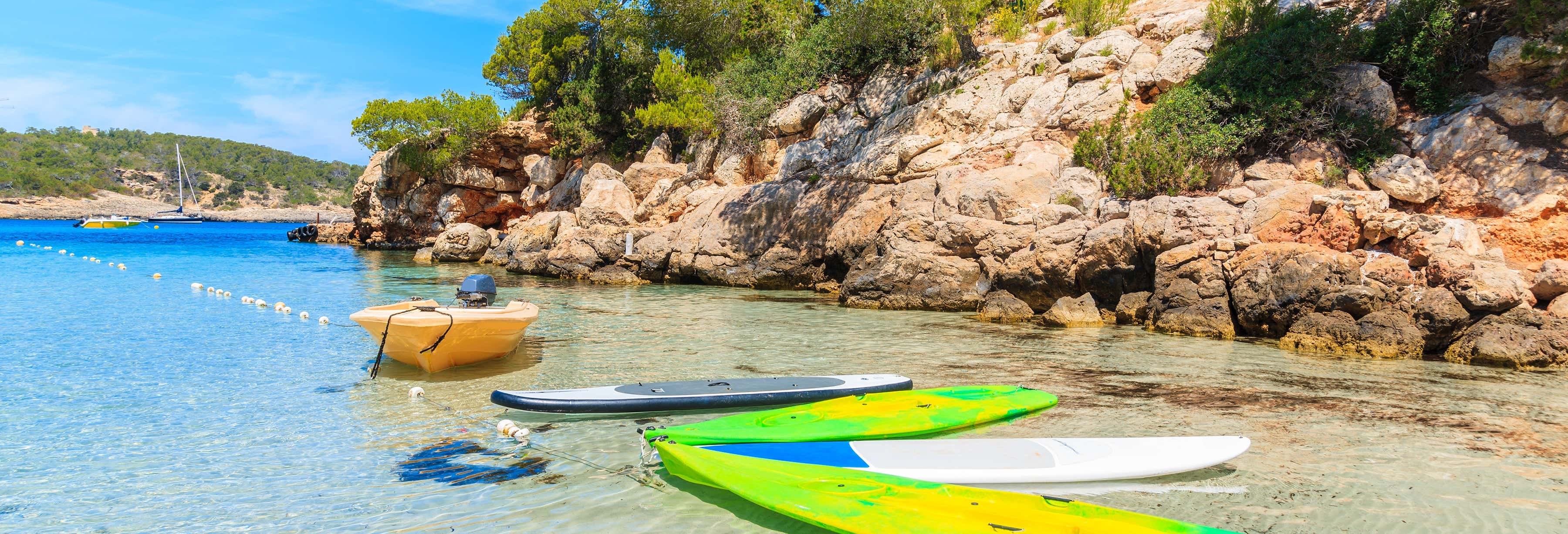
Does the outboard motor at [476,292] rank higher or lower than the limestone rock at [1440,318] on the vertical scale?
lower

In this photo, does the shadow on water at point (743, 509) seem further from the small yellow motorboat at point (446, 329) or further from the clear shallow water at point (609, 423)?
the small yellow motorboat at point (446, 329)

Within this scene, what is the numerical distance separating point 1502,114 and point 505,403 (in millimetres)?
15552

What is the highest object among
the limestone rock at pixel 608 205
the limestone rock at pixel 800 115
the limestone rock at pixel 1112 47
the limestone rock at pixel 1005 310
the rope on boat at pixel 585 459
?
the limestone rock at pixel 1112 47

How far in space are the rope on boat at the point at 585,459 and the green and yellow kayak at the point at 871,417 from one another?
0.82 feet

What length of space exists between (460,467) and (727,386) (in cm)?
259

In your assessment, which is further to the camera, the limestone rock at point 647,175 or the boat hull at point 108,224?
the boat hull at point 108,224

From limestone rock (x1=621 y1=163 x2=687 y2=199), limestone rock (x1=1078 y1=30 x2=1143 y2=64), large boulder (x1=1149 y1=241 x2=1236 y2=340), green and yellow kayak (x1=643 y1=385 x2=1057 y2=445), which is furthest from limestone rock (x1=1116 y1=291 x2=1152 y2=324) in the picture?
limestone rock (x1=621 y1=163 x2=687 y2=199)

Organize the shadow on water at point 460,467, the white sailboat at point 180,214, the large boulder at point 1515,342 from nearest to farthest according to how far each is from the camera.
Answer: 1. the shadow on water at point 460,467
2. the large boulder at point 1515,342
3. the white sailboat at point 180,214

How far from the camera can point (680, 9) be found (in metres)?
28.8

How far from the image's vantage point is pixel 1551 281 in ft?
31.0

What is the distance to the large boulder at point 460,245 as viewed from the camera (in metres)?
29.1

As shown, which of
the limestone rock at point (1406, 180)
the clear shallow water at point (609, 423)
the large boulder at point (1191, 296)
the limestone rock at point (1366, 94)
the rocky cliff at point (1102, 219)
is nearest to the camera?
the clear shallow water at point (609, 423)

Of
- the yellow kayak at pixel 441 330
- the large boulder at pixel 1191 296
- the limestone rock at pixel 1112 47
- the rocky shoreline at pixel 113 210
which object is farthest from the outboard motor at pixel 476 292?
the rocky shoreline at pixel 113 210

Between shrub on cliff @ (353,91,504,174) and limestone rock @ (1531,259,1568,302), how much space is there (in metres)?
33.2
